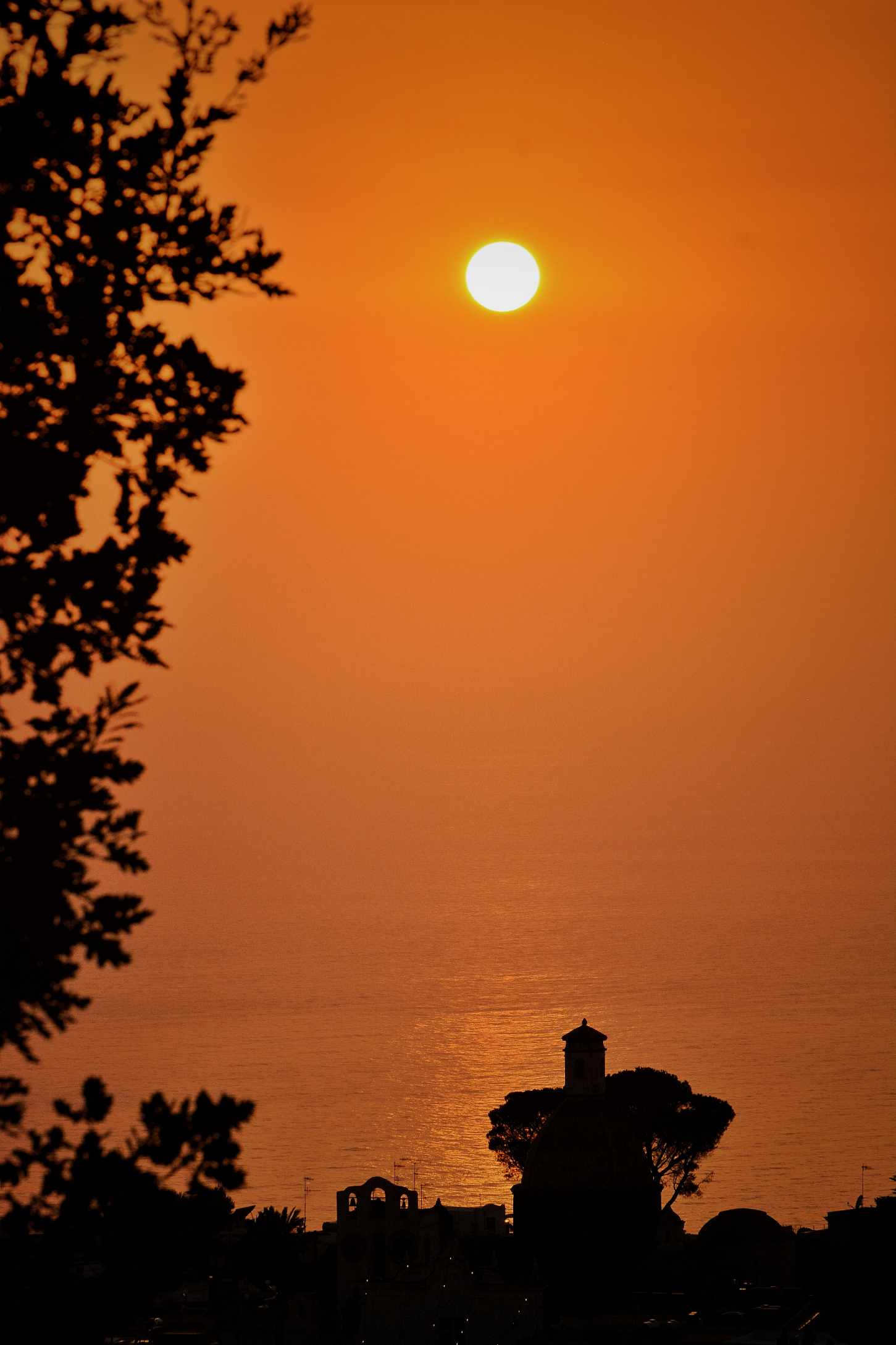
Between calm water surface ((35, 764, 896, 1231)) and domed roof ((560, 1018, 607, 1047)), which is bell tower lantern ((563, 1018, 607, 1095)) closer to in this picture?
domed roof ((560, 1018, 607, 1047))

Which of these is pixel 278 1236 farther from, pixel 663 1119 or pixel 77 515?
pixel 663 1119

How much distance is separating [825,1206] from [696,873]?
12926cm

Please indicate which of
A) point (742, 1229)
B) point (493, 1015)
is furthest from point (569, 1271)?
point (493, 1015)

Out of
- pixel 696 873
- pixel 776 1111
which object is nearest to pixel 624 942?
pixel 696 873

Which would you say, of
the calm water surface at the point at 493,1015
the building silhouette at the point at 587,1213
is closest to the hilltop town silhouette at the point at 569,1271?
the building silhouette at the point at 587,1213

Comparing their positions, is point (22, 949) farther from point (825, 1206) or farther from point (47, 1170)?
point (825, 1206)

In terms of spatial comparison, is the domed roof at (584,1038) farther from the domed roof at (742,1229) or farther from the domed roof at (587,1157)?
the domed roof at (742,1229)

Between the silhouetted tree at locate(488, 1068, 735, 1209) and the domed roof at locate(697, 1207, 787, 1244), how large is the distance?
18.0 m

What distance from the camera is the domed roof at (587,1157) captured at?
4375cm

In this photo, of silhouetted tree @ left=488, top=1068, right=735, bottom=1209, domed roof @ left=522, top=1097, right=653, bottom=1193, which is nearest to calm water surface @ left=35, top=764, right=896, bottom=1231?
silhouetted tree @ left=488, top=1068, right=735, bottom=1209

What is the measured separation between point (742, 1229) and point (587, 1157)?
14.2 feet

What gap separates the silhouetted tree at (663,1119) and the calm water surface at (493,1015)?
54.7 inches

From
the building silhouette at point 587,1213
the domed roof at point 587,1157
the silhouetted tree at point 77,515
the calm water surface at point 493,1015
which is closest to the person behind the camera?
the silhouetted tree at point 77,515

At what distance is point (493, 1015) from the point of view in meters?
116
